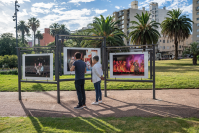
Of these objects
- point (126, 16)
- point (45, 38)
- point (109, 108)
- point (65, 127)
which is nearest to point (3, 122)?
point (65, 127)

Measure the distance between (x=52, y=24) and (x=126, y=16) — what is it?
33.0m

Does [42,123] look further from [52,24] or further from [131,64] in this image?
[52,24]

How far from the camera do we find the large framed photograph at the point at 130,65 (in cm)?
699

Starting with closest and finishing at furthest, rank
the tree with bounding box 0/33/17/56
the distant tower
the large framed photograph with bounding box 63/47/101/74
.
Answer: the large framed photograph with bounding box 63/47/101/74
the tree with bounding box 0/33/17/56
the distant tower

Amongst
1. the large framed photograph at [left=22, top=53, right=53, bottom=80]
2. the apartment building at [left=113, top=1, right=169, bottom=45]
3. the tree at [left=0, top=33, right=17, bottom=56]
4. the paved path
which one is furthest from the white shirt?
the apartment building at [left=113, top=1, right=169, bottom=45]

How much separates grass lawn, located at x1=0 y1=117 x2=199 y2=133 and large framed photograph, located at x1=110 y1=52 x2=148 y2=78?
2753mm

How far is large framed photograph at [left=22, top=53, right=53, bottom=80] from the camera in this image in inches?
263

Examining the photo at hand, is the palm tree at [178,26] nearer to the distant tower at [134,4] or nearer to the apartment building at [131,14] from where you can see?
the apartment building at [131,14]

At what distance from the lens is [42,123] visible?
Result: 4.27 metres

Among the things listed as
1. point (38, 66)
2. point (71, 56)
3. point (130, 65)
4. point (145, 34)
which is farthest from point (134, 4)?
point (38, 66)

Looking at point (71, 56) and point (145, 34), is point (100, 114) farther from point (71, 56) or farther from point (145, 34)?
point (145, 34)

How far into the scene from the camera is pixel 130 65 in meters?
7.15

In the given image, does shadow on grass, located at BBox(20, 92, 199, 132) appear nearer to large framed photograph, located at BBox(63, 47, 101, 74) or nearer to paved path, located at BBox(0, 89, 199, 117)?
paved path, located at BBox(0, 89, 199, 117)

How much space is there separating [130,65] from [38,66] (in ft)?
11.4
